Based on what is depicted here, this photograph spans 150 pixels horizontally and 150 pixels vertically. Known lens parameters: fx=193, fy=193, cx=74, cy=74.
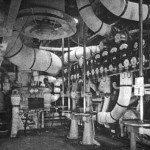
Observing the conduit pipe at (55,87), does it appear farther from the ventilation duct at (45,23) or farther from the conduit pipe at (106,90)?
the ventilation duct at (45,23)

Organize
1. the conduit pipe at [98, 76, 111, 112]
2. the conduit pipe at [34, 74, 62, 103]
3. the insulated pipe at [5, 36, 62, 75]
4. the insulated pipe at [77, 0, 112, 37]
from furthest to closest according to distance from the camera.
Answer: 1. the conduit pipe at [34, 74, 62, 103]
2. the conduit pipe at [98, 76, 111, 112]
3. the insulated pipe at [5, 36, 62, 75]
4. the insulated pipe at [77, 0, 112, 37]

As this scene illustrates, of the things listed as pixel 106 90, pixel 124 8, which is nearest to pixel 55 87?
pixel 106 90

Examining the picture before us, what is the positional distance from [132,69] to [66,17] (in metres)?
2.02

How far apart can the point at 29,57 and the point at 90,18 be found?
2567 mm

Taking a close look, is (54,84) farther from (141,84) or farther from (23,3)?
(141,84)

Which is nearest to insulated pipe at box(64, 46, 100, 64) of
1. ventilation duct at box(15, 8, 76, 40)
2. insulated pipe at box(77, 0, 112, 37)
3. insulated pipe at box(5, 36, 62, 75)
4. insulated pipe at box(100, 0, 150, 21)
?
insulated pipe at box(5, 36, 62, 75)

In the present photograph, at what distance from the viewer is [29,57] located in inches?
253

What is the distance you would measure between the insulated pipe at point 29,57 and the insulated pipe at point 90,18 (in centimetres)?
205

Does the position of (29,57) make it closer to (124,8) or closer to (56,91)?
(56,91)

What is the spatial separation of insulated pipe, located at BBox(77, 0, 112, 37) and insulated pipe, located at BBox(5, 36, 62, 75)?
2.05 meters

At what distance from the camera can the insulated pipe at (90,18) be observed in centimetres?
477

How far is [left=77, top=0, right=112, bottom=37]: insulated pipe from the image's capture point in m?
4.77

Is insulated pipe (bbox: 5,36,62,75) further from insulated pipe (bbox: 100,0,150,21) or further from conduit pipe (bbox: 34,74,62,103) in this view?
insulated pipe (bbox: 100,0,150,21)

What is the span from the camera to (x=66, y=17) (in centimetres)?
457
